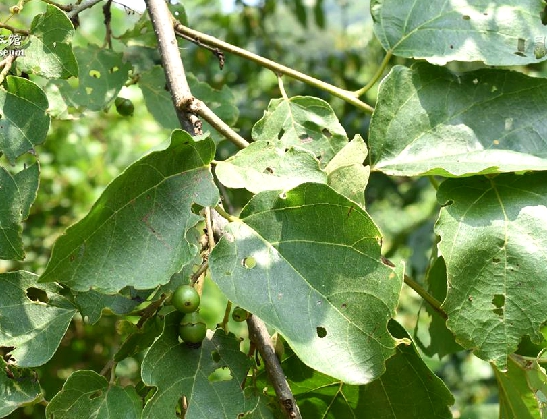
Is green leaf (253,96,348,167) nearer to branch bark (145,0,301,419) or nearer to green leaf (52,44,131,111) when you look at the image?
branch bark (145,0,301,419)

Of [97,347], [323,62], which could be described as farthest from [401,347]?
[323,62]

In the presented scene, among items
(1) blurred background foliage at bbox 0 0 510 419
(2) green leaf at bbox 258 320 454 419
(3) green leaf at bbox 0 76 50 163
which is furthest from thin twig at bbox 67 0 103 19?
(1) blurred background foliage at bbox 0 0 510 419

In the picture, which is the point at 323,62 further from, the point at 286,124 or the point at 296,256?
the point at 296,256

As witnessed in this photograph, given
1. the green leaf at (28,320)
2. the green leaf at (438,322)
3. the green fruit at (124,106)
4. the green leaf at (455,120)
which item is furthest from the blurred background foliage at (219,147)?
the green leaf at (28,320)

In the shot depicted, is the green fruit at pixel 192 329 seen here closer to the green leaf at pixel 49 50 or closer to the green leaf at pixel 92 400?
the green leaf at pixel 92 400

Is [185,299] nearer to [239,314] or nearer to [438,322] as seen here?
[239,314]

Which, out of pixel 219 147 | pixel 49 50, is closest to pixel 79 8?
pixel 49 50
